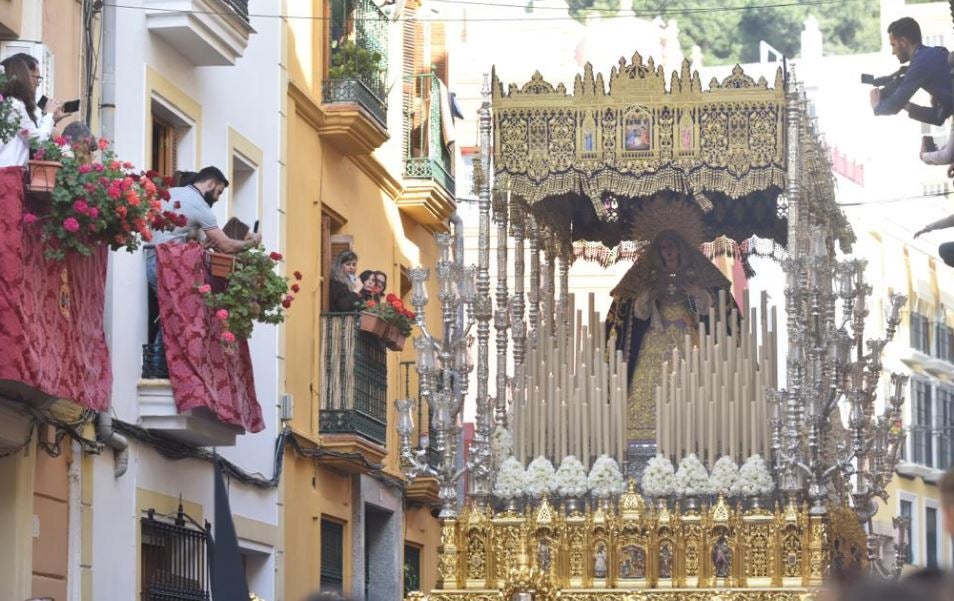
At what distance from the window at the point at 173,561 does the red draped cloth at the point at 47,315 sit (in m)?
2.08

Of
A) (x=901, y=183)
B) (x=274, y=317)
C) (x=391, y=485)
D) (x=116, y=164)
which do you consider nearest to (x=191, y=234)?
(x=274, y=317)

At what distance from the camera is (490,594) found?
1434 cm

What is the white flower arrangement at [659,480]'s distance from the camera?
568 inches

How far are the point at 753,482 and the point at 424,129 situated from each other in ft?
28.4

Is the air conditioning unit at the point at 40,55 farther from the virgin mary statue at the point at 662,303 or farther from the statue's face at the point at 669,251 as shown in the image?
the statue's face at the point at 669,251

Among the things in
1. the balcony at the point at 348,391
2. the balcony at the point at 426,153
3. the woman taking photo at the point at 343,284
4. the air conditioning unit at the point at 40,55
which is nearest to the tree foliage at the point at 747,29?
the balcony at the point at 426,153

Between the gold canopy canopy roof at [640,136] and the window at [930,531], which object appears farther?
the window at [930,531]

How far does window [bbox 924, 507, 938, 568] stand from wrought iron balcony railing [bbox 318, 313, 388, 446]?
26.7 m

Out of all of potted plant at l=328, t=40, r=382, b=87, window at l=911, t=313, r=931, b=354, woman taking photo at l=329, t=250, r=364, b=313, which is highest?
window at l=911, t=313, r=931, b=354

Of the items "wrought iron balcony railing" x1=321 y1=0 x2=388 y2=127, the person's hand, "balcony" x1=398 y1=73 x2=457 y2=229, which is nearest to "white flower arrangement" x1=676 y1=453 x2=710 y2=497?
the person's hand

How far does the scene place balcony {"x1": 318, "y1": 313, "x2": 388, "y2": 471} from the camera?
18781 millimetres

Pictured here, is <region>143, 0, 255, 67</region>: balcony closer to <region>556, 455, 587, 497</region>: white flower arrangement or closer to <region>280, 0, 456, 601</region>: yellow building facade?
<region>280, 0, 456, 601</region>: yellow building facade

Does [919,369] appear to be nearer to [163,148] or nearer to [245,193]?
[245,193]

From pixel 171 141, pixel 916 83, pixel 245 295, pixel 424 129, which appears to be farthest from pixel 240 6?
pixel 916 83
